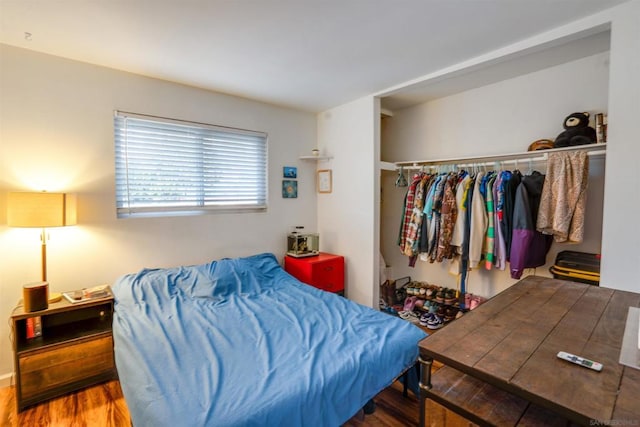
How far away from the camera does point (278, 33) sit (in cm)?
196

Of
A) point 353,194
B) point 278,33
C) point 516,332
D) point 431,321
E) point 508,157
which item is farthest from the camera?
point 353,194

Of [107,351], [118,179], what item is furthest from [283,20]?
[107,351]

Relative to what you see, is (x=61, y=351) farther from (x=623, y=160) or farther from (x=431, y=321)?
(x=623, y=160)

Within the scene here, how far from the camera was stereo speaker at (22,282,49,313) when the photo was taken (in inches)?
73.7

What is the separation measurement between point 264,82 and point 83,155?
62.9 inches

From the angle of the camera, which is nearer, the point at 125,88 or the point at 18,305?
the point at 18,305

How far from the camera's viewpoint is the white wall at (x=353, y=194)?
3.16 m

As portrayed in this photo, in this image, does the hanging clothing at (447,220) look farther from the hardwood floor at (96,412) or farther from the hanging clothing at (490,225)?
the hardwood floor at (96,412)

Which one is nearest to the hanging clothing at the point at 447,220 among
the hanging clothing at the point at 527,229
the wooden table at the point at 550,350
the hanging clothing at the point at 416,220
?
the hanging clothing at the point at 416,220

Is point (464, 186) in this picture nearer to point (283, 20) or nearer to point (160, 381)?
point (283, 20)

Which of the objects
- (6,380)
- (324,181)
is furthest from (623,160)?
(6,380)

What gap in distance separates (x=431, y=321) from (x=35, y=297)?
316 cm

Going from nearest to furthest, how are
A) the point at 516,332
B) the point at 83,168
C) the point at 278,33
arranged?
the point at 516,332 → the point at 278,33 → the point at 83,168

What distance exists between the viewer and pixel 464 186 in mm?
2676
